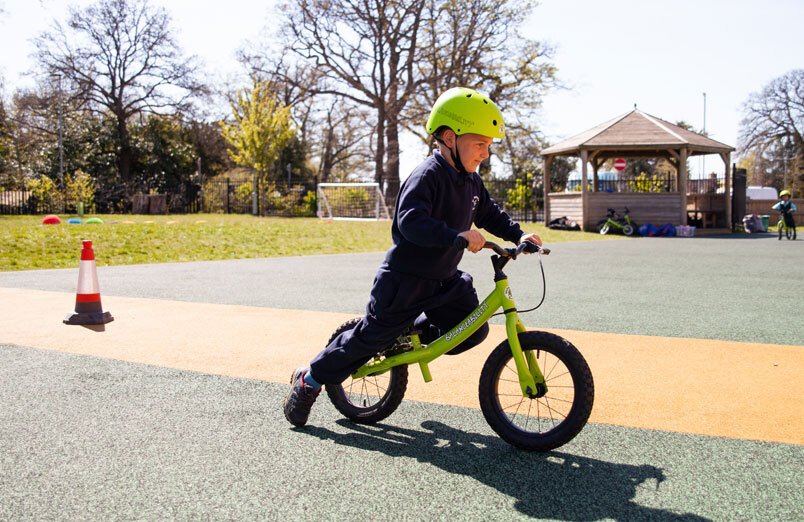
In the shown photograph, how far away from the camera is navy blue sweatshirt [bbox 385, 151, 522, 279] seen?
3404mm

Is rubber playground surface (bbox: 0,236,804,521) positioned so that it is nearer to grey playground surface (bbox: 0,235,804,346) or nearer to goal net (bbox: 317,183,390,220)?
grey playground surface (bbox: 0,235,804,346)

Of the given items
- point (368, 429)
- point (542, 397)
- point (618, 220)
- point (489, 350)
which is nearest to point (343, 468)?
point (368, 429)

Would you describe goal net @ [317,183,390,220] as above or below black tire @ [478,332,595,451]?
above

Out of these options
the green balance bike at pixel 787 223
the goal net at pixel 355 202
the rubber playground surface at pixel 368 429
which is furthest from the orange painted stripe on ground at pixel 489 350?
the goal net at pixel 355 202

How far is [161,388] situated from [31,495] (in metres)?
1.76

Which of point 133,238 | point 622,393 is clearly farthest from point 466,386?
point 133,238

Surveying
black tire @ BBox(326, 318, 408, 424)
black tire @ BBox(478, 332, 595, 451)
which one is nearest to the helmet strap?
black tire @ BBox(478, 332, 595, 451)

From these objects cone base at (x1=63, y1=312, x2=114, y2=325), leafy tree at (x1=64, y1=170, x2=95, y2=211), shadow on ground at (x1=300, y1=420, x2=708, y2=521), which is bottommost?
shadow on ground at (x1=300, y1=420, x2=708, y2=521)

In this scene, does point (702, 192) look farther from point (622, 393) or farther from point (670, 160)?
point (622, 393)

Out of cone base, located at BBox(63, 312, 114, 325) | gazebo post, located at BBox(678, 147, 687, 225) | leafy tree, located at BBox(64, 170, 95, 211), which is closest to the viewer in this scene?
cone base, located at BBox(63, 312, 114, 325)

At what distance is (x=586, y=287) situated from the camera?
10328 mm

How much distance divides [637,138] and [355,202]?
12.3 m

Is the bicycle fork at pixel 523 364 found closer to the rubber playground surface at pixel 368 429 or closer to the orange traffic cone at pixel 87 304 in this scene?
the rubber playground surface at pixel 368 429

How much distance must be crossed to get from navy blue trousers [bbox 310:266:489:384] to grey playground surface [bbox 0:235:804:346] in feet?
11.0
